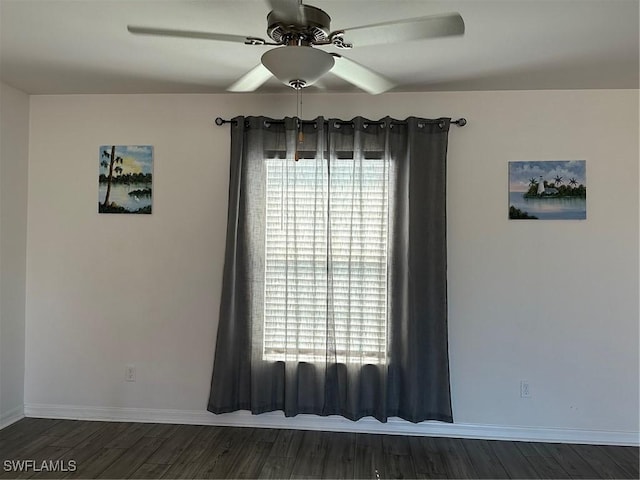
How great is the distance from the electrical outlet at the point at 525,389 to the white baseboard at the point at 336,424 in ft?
0.75

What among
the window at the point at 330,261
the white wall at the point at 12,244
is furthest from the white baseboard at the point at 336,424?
the window at the point at 330,261

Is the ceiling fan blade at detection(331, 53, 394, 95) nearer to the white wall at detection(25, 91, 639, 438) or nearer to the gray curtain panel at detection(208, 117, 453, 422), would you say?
the gray curtain panel at detection(208, 117, 453, 422)

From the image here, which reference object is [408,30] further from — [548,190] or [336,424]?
[336,424]

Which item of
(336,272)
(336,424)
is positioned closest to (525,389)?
(336,424)

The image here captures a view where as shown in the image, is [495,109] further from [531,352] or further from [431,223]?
[531,352]

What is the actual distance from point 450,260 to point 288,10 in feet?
6.98

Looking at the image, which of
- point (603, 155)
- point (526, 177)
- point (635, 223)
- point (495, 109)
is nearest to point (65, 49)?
point (495, 109)

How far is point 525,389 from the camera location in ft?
10.2

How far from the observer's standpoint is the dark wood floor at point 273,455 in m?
2.64

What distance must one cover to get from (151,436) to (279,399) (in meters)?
0.92

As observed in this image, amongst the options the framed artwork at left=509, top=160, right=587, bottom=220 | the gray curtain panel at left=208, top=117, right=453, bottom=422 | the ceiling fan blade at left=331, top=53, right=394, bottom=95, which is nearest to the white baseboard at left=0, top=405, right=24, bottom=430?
the gray curtain panel at left=208, top=117, right=453, bottom=422

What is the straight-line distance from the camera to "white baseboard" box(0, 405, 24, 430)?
319cm

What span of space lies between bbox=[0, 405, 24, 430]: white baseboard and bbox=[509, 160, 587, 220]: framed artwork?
3.90 metres

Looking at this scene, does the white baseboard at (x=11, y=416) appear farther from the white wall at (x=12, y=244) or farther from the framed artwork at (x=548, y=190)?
the framed artwork at (x=548, y=190)
